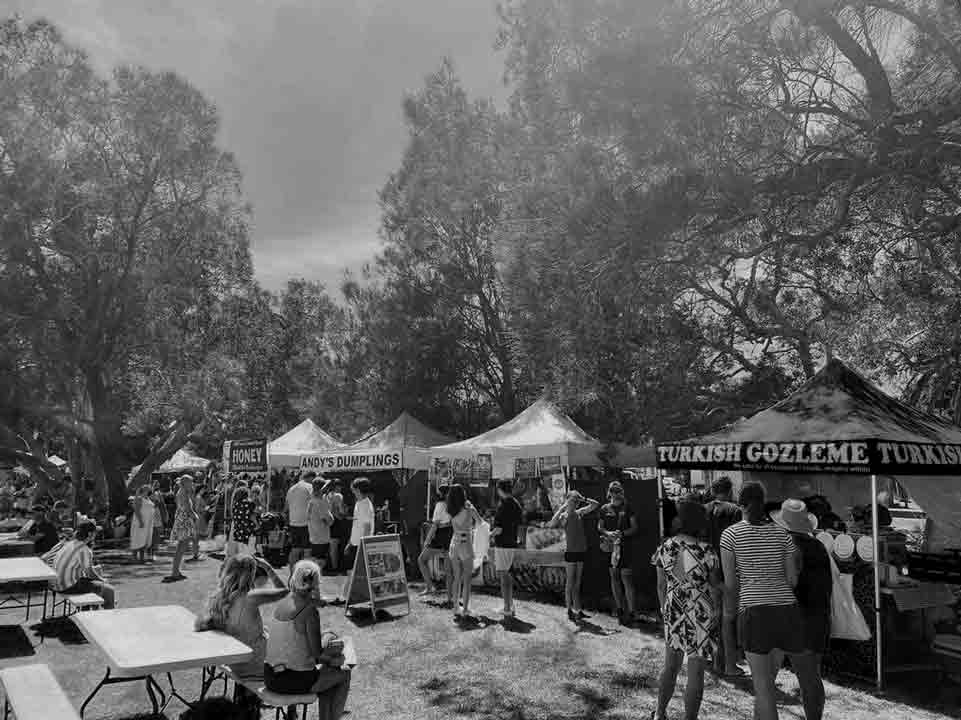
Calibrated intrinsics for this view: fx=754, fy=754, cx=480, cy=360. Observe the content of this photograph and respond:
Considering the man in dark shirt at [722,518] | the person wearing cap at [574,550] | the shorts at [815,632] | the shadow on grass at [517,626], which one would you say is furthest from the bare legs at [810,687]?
the person wearing cap at [574,550]

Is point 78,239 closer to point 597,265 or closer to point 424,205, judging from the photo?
point 424,205

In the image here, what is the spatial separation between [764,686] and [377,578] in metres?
5.37

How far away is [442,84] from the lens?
21.9 metres

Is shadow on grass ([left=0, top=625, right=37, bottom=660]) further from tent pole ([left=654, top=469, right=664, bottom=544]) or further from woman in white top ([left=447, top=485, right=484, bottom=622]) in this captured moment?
tent pole ([left=654, top=469, right=664, bottom=544])

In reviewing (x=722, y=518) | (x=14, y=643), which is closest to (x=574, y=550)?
(x=722, y=518)

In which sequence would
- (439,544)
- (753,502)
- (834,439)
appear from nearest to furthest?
(753,502)
(834,439)
(439,544)

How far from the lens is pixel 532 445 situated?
11.7m

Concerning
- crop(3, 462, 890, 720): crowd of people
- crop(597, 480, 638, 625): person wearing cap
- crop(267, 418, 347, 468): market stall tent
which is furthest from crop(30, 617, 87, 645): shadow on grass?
crop(267, 418, 347, 468): market stall tent

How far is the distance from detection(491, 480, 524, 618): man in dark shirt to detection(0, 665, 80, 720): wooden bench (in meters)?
5.08

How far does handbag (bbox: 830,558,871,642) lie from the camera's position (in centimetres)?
620

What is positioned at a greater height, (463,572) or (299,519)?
(299,519)

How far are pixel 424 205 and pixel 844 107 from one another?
54.8ft

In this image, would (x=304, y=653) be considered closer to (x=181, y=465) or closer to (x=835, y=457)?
(x=835, y=457)

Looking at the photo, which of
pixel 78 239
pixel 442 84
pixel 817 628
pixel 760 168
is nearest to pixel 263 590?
pixel 817 628
